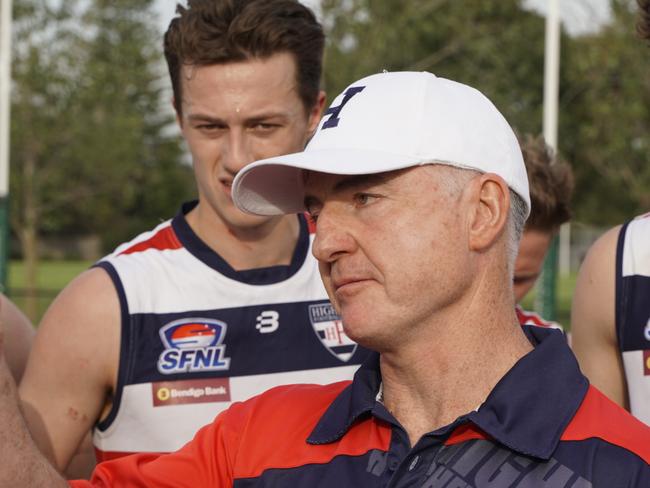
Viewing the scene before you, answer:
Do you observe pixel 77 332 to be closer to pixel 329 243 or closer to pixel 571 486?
pixel 329 243

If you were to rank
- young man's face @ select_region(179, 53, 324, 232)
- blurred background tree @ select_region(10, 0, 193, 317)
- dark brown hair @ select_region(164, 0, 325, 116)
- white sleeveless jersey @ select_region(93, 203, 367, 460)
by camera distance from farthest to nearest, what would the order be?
blurred background tree @ select_region(10, 0, 193, 317)
dark brown hair @ select_region(164, 0, 325, 116)
young man's face @ select_region(179, 53, 324, 232)
white sleeveless jersey @ select_region(93, 203, 367, 460)

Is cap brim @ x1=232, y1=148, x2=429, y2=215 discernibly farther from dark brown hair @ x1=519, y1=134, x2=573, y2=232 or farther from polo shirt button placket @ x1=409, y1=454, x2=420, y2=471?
dark brown hair @ x1=519, y1=134, x2=573, y2=232

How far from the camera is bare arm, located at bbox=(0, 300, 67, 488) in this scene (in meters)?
2.57

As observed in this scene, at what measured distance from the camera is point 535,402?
7.93 feet

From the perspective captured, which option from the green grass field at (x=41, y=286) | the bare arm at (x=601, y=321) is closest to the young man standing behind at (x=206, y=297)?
the bare arm at (x=601, y=321)

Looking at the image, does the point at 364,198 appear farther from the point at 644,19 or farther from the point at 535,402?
the point at 644,19

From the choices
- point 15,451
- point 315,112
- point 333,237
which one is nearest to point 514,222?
point 333,237

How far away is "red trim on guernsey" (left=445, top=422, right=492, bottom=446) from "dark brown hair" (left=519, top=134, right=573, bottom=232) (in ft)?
7.58

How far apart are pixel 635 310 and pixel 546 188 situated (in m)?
1.41

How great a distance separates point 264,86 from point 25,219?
18401mm

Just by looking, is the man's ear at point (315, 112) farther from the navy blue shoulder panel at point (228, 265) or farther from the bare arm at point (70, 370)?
the bare arm at point (70, 370)

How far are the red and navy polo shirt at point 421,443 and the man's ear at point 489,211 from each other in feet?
0.92

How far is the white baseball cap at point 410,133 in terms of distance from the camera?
2479 millimetres

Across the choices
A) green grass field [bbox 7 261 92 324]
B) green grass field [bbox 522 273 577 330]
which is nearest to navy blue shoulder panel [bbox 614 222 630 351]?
green grass field [bbox 522 273 577 330]
